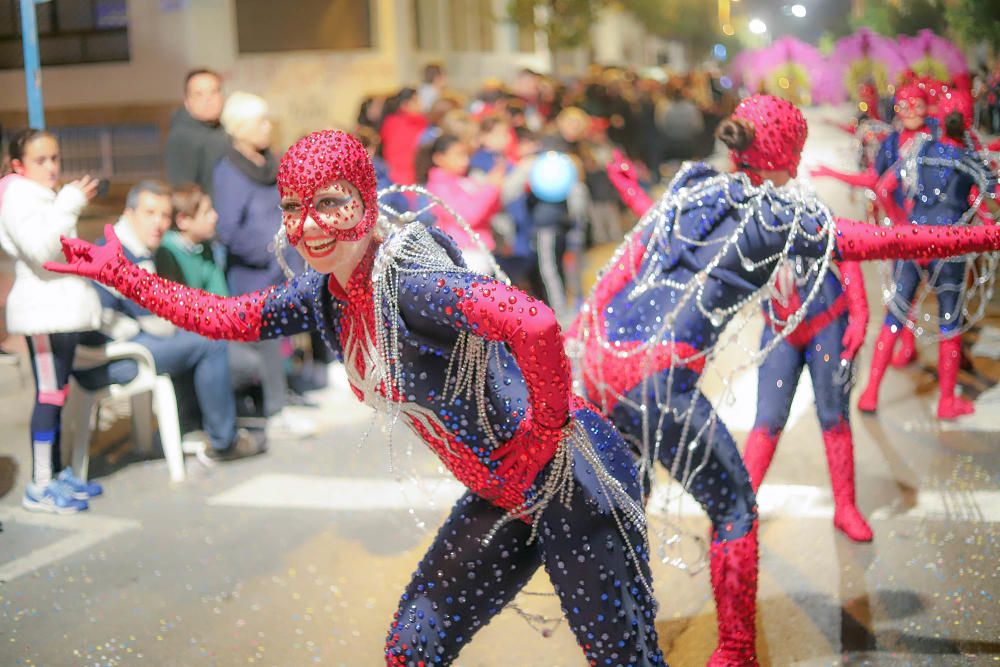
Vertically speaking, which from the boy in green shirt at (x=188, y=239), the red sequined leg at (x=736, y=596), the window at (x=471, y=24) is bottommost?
the red sequined leg at (x=736, y=596)

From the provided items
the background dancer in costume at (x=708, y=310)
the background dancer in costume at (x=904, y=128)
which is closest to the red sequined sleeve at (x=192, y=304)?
the background dancer in costume at (x=708, y=310)

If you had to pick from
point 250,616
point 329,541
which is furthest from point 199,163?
point 250,616

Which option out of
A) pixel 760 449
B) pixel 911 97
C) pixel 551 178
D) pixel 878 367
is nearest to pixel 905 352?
pixel 878 367

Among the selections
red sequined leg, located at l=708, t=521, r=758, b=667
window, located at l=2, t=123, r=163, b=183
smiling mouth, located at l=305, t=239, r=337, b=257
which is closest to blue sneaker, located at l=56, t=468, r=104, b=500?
window, located at l=2, t=123, r=163, b=183

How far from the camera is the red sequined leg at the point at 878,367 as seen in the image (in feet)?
19.7

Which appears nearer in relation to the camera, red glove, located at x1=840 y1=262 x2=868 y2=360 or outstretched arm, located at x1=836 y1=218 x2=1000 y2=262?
outstretched arm, located at x1=836 y1=218 x2=1000 y2=262

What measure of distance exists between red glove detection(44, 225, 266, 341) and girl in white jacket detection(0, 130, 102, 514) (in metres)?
2.00

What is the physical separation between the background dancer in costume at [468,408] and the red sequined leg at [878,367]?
13.1 feet

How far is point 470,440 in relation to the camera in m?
2.30

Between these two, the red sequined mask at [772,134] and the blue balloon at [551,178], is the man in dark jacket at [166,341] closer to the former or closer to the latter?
the blue balloon at [551,178]

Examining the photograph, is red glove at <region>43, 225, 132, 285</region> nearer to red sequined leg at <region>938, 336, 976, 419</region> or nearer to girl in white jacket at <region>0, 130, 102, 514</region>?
girl in white jacket at <region>0, 130, 102, 514</region>

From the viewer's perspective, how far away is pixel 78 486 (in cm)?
510

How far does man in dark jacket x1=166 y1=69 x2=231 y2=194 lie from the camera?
6.35 metres

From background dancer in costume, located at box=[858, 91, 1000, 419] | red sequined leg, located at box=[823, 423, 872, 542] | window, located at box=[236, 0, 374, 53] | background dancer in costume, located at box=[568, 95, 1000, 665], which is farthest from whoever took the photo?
window, located at box=[236, 0, 374, 53]
